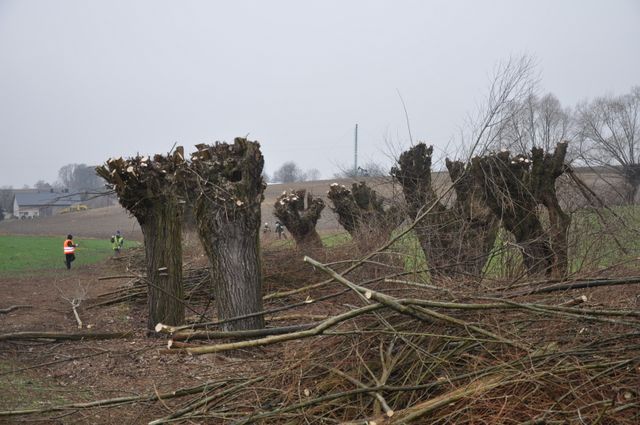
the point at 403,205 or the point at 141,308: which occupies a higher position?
the point at 403,205

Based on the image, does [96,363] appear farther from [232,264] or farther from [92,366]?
[232,264]

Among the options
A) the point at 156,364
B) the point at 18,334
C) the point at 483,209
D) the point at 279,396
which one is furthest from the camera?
the point at 483,209

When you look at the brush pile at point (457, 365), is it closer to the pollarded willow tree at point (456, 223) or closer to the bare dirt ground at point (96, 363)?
the bare dirt ground at point (96, 363)

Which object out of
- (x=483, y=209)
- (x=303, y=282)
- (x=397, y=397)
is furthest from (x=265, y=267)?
(x=397, y=397)

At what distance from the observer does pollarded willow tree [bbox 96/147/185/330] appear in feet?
25.2

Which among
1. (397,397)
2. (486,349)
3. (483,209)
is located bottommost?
(397,397)

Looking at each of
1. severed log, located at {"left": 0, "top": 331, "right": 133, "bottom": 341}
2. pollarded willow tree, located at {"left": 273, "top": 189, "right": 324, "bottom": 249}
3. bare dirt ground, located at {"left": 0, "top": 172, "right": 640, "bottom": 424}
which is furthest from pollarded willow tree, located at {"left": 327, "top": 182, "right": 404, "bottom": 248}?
severed log, located at {"left": 0, "top": 331, "right": 133, "bottom": 341}

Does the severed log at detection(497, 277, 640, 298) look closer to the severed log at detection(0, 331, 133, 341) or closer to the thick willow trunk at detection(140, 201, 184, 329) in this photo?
the thick willow trunk at detection(140, 201, 184, 329)

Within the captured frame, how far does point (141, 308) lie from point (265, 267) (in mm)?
2392

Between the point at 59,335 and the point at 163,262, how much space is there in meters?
1.62

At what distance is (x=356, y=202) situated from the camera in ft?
47.2

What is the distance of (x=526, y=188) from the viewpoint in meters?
8.22

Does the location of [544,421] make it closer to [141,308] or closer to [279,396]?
[279,396]

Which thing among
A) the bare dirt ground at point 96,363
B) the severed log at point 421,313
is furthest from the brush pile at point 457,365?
the bare dirt ground at point 96,363
